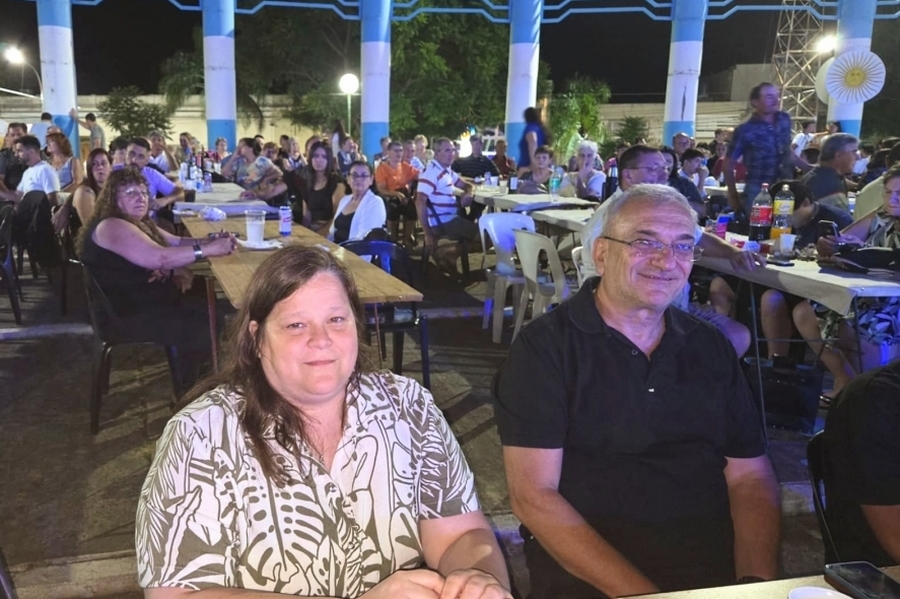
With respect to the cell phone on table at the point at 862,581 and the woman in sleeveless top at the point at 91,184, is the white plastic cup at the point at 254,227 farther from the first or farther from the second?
the cell phone on table at the point at 862,581

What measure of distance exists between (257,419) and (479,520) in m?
0.50

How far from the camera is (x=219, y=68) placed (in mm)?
13805

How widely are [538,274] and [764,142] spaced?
250 cm

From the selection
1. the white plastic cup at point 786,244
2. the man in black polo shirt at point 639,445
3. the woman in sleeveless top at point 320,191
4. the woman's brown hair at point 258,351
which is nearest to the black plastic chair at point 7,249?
the woman in sleeveless top at point 320,191

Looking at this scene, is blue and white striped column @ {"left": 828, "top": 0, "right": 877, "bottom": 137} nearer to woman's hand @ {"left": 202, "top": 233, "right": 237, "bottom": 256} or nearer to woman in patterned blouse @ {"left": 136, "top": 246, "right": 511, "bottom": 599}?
woman's hand @ {"left": 202, "top": 233, "right": 237, "bottom": 256}

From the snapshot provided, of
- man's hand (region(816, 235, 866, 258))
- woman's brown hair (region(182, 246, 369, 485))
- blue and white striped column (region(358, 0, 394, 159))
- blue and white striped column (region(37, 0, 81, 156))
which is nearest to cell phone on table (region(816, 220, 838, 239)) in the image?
man's hand (region(816, 235, 866, 258))

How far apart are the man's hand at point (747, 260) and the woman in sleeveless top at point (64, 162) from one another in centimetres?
659

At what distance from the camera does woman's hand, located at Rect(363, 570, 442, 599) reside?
121 cm

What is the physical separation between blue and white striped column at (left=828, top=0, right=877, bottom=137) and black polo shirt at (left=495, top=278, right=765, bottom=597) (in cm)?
1438

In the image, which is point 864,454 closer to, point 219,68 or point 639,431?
point 639,431

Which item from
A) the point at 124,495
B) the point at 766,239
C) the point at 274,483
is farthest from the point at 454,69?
the point at 274,483

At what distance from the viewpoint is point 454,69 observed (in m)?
22.1

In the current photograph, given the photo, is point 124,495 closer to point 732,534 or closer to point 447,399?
point 447,399

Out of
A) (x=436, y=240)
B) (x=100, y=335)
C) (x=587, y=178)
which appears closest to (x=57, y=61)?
(x=436, y=240)
